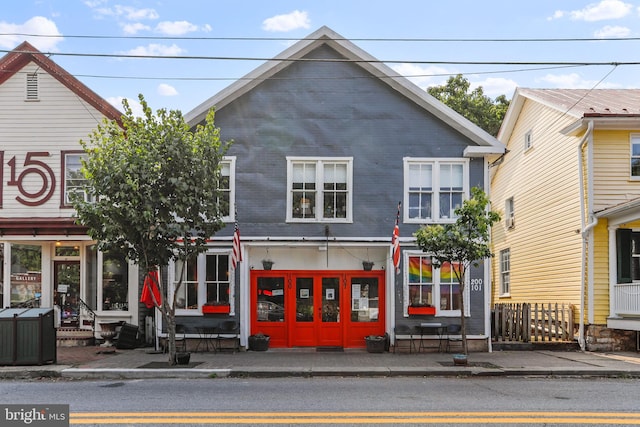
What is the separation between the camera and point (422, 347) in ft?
54.6

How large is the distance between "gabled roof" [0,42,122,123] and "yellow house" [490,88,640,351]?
38.0ft

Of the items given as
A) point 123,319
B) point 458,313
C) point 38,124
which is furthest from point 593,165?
point 38,124

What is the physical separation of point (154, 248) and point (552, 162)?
12995 mm

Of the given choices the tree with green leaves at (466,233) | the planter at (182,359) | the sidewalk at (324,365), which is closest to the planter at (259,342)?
the sidewalk at (324,365)

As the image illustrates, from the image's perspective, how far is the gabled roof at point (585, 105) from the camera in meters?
17.3

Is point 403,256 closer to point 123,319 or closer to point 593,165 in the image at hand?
point 593,165

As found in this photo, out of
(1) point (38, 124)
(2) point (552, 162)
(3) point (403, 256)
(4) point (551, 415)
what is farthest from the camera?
(2) point (552, 162)

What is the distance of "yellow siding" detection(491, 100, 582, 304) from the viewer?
18656mm

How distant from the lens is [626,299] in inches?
643

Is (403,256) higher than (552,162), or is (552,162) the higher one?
(552,162)

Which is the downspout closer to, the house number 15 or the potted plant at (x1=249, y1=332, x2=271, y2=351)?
the potted plant at (x1=249, y1=332, x2=271, y2=351)

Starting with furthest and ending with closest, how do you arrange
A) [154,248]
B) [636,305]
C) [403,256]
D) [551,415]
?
[403,256]
[636,305]
[154,248]
[551,415]

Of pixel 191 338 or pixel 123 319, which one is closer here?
pixel 191 338

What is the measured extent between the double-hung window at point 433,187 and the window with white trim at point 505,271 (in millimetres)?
8270
